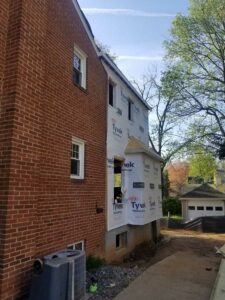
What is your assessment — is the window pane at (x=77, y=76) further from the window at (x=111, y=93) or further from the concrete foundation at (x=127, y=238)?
the concrete foundation at (x=127, y=238)

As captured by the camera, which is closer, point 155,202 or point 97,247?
point 97,247

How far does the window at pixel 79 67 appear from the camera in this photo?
978 cm

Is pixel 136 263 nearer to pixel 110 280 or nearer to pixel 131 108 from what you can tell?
pixel 110 280

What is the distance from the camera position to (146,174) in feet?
46.8

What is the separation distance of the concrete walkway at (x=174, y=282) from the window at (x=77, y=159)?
340 cm

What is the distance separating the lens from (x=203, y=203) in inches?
1224

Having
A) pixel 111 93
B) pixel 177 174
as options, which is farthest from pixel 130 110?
pixel 177 174

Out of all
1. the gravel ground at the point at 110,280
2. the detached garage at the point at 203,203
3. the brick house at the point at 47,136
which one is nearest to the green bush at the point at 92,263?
the gravel ground at the point at 110,280

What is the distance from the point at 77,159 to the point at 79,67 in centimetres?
308

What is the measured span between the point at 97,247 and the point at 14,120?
6.08 m

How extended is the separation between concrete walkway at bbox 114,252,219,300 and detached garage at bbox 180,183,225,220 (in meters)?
21.1

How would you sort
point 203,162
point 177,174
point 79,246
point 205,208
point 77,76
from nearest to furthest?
point 79,246
point 77,76
point 203,162
point 205,208
point 177,174

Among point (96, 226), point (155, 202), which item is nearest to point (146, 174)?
point (155, 202)

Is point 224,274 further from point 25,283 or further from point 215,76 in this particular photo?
point 215,76
